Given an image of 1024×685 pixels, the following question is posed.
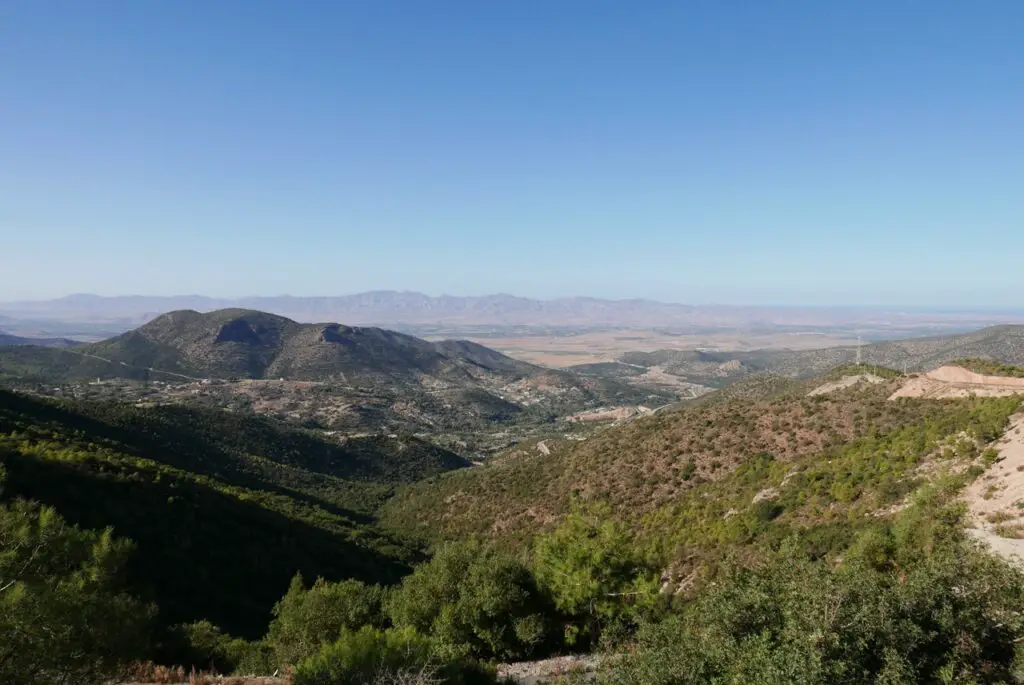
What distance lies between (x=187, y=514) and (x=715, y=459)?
3936cm

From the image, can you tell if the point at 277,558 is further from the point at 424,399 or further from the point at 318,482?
the point at 424,399

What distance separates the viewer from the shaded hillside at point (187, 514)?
29672 mm

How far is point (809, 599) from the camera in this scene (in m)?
11.4

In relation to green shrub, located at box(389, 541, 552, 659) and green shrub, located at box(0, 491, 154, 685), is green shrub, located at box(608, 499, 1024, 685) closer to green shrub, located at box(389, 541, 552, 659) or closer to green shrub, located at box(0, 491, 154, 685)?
green shrub, located at box(389, 541, 552, 659)

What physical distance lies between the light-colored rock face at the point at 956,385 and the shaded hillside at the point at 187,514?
4307cm

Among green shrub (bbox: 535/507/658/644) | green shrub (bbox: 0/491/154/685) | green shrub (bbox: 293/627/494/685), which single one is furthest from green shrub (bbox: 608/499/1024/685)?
green shrub (bbox: 0/491/154/685)

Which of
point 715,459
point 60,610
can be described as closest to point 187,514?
point 60,610

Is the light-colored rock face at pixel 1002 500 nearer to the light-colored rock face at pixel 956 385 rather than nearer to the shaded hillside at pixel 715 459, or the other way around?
the shaded hillside at pixel 715 459

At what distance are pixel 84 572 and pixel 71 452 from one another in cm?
3261

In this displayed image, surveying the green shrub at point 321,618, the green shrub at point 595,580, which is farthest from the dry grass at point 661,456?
the green shrub at point 321,618

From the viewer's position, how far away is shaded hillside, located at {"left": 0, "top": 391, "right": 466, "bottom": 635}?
97.3 ft

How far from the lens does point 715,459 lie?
42719mm

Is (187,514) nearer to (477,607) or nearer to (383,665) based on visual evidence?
(477,607)

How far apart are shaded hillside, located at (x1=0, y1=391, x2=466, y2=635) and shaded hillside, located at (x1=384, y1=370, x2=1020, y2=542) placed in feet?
36.1
